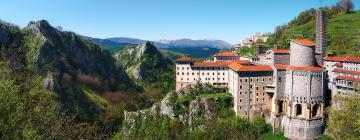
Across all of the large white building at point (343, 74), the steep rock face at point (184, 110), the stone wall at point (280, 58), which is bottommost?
the steep rock face at point (184, 110)

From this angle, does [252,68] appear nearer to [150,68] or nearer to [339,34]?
[339,34]

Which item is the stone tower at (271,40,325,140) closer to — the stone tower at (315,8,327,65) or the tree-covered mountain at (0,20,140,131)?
the stone tower at (315,8,327,65)

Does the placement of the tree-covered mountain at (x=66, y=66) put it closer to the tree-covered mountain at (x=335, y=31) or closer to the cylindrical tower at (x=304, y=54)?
the cylindrical tower at (x=304, y=54)

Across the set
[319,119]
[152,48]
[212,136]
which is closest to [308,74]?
[319,119]

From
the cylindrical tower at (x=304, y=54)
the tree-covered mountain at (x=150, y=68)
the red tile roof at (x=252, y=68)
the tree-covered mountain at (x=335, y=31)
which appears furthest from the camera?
the tree-covered mountain at (x=150, y=68)

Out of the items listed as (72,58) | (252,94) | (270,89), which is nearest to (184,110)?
(252,94)

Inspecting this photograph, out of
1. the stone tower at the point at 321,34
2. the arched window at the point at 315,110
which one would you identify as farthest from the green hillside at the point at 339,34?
the arched window at the point at 315,110

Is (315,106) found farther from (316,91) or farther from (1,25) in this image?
(1,25)

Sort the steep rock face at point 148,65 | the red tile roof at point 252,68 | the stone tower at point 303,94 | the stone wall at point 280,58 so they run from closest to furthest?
1. the stone tower at point 303,94
2. the red tile roof at point 252,68
3. the stone wall at point 280,58
4. the steep rock face at point 148,65
